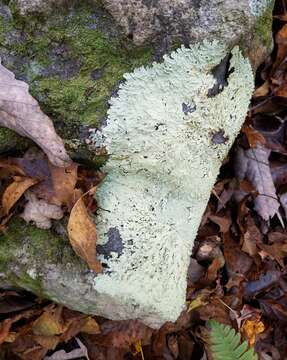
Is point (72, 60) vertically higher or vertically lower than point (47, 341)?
higher

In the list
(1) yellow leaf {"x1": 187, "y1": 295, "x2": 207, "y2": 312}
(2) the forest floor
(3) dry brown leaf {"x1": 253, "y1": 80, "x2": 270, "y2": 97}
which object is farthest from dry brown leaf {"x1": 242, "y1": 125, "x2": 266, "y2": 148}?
(1) yellow leaf {"x1": 187, "y1": 295, "x2": 207, "y2": 312}

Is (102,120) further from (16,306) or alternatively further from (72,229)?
(16,306)

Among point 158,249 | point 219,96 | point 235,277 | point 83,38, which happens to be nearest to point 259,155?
point 235,277

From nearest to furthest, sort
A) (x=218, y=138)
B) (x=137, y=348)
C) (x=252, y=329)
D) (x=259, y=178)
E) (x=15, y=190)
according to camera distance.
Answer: (x=15, y=190), (x=218, y=138), (x=137, y=348), (x=252, y=329), (x=259, y=178)

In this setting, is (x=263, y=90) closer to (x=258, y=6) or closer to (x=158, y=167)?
(x=258, y=6)

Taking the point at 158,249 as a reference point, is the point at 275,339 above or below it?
below

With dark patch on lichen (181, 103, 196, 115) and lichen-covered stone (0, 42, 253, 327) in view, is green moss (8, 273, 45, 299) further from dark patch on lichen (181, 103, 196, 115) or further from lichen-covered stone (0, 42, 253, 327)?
dark patch on lichen (181, 103, 196, 115)

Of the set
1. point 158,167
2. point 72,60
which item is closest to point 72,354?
point 158,167
